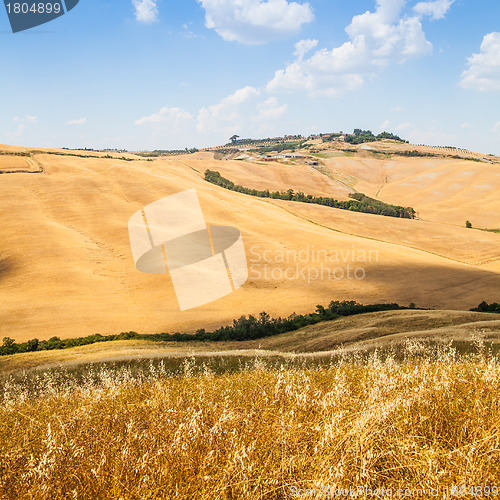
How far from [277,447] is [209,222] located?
2956 inches

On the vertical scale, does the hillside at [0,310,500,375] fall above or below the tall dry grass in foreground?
below

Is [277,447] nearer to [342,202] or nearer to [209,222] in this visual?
[209,222]

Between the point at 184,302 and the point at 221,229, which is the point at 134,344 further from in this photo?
the point at 221,229

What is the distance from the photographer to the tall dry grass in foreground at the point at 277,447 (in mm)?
3998

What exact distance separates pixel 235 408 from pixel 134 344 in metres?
26.1

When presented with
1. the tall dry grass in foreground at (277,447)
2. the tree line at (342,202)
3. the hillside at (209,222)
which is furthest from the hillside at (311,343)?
the tree line at (342,202)

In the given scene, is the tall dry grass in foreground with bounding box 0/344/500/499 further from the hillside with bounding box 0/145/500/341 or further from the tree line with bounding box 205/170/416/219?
the tree line with bounding box 205/170/416/219

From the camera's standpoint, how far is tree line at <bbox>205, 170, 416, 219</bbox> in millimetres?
112688

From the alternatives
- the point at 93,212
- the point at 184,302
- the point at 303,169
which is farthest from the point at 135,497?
the point at 303,169

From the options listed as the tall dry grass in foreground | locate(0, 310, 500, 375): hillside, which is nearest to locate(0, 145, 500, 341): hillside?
locate(0, 310, 500, 375): hillside

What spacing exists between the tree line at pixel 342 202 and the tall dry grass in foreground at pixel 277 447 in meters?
114

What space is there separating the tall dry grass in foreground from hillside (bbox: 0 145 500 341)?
118 feet

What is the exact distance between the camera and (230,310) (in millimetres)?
46281

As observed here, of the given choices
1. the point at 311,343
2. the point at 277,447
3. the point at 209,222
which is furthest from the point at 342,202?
the point at 277,447
